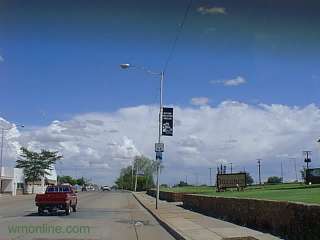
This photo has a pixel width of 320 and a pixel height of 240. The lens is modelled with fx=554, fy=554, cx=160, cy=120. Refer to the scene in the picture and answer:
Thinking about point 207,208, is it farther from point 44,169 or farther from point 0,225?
point 44,169

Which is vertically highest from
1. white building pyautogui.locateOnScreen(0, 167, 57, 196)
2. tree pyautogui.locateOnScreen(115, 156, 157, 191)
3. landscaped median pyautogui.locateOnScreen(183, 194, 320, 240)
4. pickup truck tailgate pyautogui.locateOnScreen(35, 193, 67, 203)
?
tree pyautogui.locateOnScreen(115, 156, 157, 191)

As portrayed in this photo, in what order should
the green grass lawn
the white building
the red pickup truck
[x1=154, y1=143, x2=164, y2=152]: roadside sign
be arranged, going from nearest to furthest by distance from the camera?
the green grass lawn
the red pickup truck
[x1=154, y1=143, x2=164, y2=152]: roadside sign
the white building

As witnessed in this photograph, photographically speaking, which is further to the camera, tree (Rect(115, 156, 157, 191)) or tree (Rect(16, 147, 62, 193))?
tree (Rect(115, 156, 157, 191))

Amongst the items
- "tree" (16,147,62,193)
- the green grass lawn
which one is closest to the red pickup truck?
the green grass lawn

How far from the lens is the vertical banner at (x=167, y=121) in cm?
3734

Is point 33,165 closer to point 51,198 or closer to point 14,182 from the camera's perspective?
point 14,182

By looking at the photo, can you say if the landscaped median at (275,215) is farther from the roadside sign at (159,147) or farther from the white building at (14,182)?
the white building at (14,182)

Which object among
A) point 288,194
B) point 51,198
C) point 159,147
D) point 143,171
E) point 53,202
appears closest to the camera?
point 288,194

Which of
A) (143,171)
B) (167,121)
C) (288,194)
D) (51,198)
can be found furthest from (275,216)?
(143,171)

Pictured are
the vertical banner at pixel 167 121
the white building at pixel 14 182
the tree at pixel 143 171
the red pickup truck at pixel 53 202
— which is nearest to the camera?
the red pickup truck at pixel 53 202

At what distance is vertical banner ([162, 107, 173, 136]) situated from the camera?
37344mm

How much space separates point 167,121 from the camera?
37.4 m

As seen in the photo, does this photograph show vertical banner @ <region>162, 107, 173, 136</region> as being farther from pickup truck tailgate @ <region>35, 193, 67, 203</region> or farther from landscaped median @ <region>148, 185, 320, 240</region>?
pickup truck tailgate @ <region>35, 193, 67, 203</region>

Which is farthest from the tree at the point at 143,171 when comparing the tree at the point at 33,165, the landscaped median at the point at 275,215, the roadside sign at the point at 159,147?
the landscaped median at the point at 275,215
